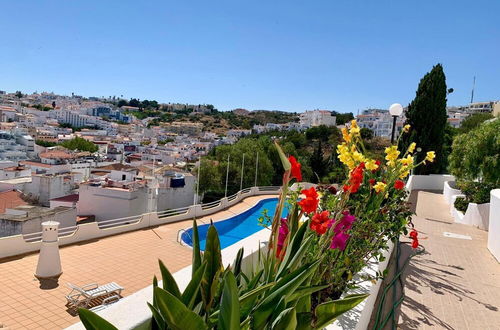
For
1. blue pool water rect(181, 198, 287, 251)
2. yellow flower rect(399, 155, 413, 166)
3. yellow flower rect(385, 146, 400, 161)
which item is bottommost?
blue pool water rect(181, 198, 287, 251)

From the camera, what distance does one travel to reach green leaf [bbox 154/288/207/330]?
0.78 m

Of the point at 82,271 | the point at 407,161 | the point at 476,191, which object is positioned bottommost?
the point at 82,271

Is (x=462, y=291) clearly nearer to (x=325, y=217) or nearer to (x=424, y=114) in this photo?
(x=325, y=217)

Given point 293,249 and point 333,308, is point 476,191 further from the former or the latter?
point 333,308

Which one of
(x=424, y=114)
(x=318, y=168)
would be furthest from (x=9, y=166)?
(x=424, y=114)

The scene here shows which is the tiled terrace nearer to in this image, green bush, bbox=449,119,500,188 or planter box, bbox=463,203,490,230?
planter box, bbox=463,203,490,230

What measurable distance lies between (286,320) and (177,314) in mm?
316

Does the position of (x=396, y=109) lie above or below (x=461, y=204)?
above

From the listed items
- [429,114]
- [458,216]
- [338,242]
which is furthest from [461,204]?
[338,242]

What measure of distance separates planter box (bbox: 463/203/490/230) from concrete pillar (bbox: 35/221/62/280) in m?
8.52

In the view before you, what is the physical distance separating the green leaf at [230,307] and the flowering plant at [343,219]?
473 mm

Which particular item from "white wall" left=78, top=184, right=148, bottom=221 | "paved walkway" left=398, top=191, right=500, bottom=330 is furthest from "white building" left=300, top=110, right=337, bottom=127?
"paved walkway" left=398, top=191, right=500, bottom=330

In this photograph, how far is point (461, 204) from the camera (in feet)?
28.3

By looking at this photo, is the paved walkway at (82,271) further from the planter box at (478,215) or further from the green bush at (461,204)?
Result: the green bush at (461,204)
